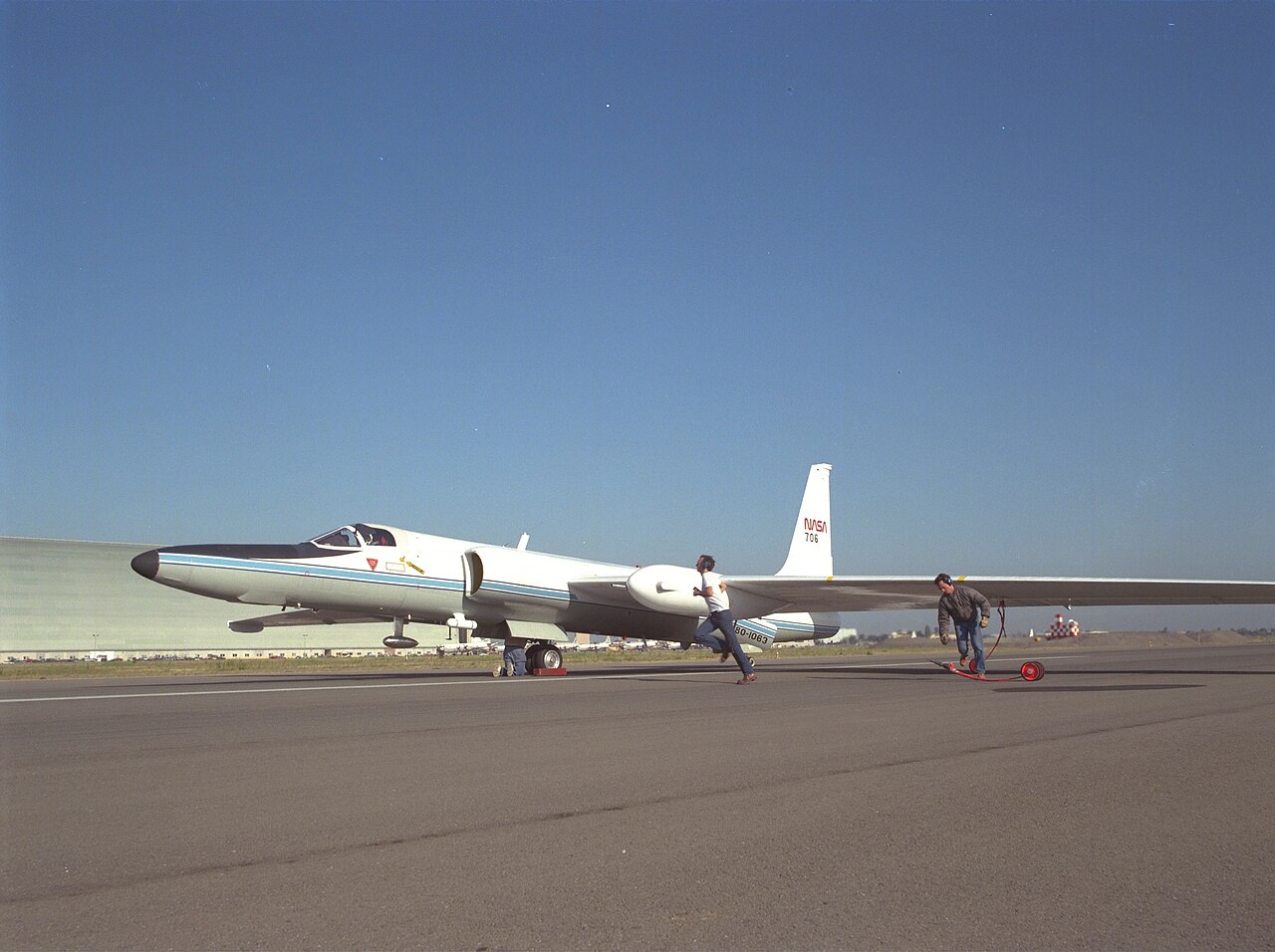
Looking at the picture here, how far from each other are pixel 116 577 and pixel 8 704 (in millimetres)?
40004

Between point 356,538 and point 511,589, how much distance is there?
2891mm

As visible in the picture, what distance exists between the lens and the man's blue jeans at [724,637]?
13883 mm

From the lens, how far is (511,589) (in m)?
18.6

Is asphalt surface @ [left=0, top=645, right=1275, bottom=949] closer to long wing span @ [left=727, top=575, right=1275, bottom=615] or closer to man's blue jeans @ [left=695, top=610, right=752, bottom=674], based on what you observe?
man's blue jeans @ [left=695, top=610, right=752, bottom=674]

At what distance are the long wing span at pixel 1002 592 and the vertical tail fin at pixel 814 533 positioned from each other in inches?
144

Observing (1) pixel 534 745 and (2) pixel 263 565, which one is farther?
(2) pixel 263 565

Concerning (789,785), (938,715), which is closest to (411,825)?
(789,785)

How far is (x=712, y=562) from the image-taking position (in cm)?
1469

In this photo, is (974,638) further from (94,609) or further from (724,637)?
(94,609)

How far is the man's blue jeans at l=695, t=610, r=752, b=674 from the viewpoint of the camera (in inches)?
547

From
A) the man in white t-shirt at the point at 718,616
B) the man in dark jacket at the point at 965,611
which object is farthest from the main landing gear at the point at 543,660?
the man in dark jacket at the point at 965,611

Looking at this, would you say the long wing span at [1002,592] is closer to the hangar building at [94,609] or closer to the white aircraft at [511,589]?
the white aircraft at [511,589]

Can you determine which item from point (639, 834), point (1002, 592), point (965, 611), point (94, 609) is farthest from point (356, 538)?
point (94, 609)

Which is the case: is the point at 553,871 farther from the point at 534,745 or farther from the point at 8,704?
the point at 8,704
